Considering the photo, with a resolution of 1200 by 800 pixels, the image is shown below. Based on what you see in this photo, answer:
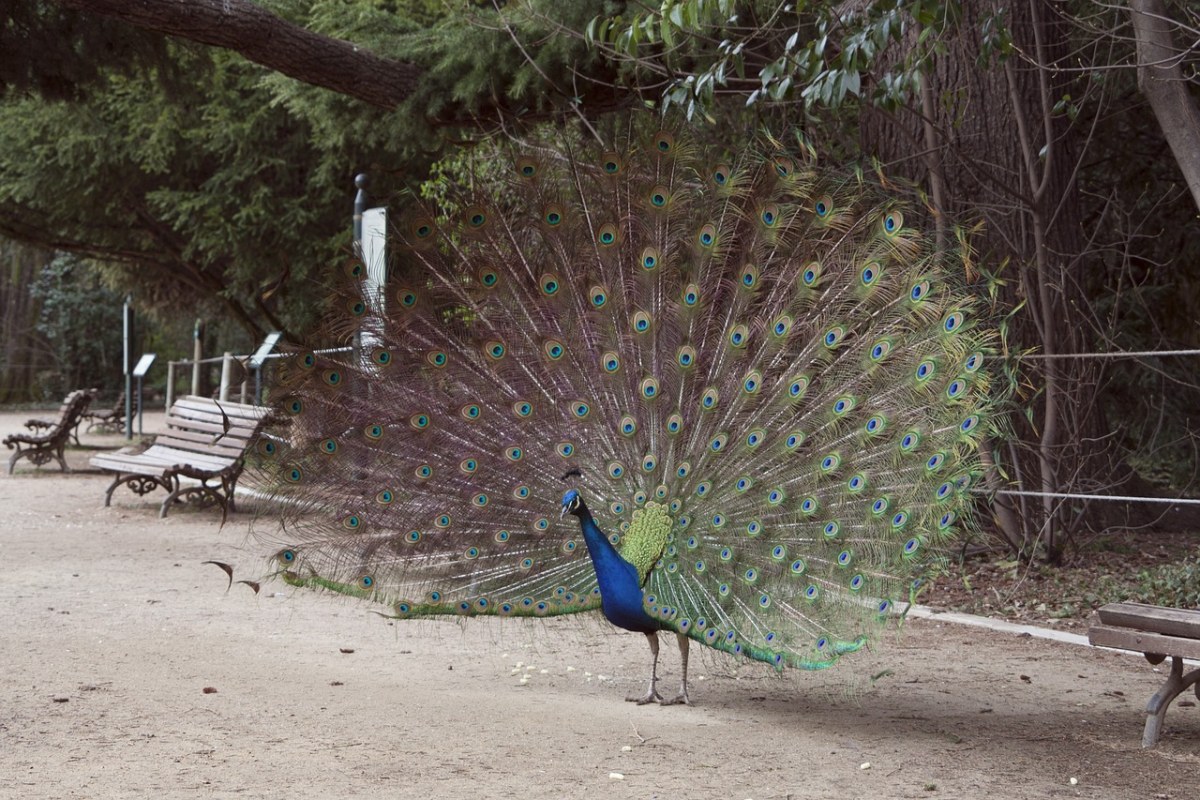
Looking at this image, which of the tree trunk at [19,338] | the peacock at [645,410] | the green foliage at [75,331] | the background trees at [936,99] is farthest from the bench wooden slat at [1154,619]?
the tree trunk at [19,338]

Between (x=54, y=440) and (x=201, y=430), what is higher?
(x=201, y=430)

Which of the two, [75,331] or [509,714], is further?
[75,331]

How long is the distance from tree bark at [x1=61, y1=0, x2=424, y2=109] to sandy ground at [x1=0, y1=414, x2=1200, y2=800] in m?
4.12

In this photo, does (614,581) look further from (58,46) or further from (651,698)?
(58,46)

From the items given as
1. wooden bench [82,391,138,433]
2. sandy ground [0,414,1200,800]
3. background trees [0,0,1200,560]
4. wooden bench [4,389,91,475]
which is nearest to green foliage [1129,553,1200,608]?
background trees [0,0,1200,560]

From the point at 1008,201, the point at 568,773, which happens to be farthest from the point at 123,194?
the point at 568,773

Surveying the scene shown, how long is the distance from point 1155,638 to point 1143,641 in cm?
5

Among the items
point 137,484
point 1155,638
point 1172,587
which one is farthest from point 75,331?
point 1155,638

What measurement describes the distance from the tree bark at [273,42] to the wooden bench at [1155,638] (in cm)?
725

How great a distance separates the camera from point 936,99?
10008mm

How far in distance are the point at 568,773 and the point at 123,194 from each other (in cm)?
1821

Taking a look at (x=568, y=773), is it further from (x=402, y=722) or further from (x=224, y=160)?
(x=224, y=160)

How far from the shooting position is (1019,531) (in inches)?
379

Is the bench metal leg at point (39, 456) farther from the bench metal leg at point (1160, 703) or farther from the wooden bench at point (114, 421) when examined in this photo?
the bench metal leg at point (1160, 703)
